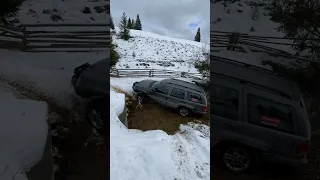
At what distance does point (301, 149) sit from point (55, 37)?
7.21ft

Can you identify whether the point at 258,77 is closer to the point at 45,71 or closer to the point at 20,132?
the point at 45,71

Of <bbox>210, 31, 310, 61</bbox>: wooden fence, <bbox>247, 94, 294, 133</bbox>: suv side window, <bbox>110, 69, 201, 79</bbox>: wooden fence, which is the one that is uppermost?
<bbox>210, 31, 310, 61</bbox>: wooden fence

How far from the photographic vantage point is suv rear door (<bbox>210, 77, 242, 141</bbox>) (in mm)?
1924

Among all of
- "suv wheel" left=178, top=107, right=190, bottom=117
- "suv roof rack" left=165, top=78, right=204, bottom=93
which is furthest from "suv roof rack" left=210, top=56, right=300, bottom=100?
"suv wheel" left=178, top=107, right=190, bottom=117

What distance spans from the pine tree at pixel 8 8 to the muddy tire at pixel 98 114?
944mm

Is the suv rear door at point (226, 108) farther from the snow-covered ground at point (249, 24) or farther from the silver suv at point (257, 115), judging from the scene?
the snow-covered ground at point (249, 24)

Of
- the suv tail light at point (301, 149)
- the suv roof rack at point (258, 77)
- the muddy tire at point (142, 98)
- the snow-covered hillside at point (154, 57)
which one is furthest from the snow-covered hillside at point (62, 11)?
the snow-covered hillside at point (154, 57)

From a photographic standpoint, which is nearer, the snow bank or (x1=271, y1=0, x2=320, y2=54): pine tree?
the snow bank

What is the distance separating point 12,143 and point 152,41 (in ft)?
47.1

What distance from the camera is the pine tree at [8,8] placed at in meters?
1.89

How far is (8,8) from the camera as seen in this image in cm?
190

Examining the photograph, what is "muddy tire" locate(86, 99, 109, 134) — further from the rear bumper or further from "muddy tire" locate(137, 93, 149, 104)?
"muddy tire" locate(137, 93, 149, 104)

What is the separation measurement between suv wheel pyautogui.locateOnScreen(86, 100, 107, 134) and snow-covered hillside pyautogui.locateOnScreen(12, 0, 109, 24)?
71 cm

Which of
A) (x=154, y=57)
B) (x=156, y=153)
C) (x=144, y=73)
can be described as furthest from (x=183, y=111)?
(x=154, y=57)
